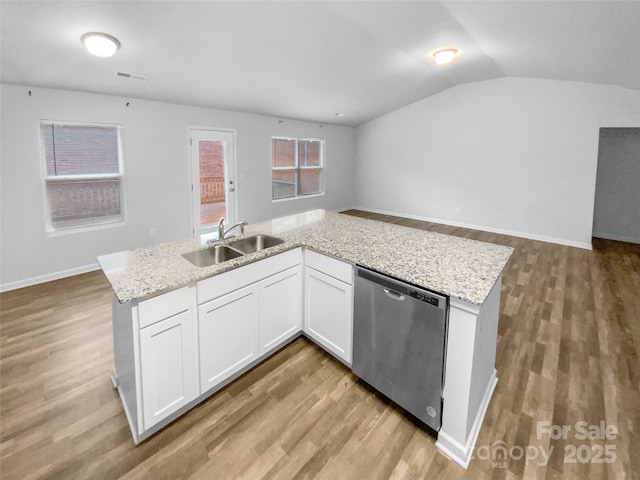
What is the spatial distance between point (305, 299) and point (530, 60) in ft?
15.2

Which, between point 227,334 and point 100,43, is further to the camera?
point 100,43

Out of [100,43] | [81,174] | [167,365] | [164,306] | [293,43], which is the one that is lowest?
[167,365]

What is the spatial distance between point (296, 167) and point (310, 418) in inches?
231

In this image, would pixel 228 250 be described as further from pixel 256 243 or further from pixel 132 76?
pixel 132 76

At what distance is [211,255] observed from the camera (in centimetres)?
223

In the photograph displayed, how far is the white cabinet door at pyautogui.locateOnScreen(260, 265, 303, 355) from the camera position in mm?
2156

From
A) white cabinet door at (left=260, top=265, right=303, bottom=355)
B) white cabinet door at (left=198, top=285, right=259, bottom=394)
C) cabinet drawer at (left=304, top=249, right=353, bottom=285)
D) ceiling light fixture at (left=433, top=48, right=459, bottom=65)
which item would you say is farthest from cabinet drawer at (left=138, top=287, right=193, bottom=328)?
ceiling light fixture at (left=433, top=48, right=459, bottom=65)

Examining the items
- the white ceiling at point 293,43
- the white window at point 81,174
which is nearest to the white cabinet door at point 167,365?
the white ceiling at point 293,43

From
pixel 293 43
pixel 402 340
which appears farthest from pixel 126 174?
pixel 402 340

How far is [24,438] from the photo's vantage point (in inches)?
65.9

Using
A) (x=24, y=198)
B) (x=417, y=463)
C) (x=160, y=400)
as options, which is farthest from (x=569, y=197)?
(x=24, y=198)

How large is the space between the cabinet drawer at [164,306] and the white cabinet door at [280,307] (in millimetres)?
529

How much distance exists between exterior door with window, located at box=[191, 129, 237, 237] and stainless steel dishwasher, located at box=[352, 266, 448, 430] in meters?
3.71

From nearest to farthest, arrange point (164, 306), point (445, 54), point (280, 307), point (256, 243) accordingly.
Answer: point (164, 306) < point (280, 307) < point (256, 243) < point (445, 54)
